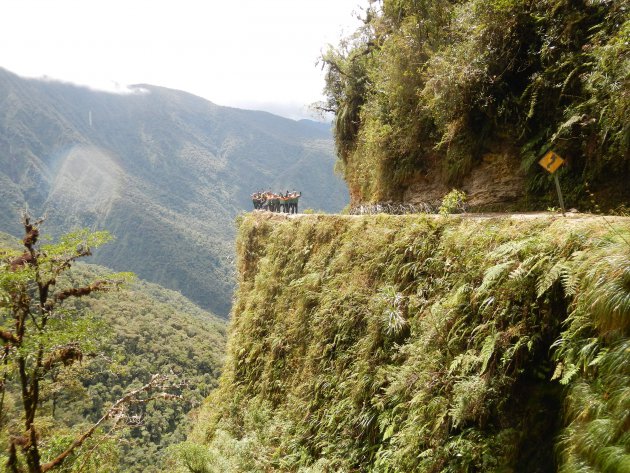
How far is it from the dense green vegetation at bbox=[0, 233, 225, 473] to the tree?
0.09m

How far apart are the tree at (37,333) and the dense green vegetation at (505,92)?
9006mm

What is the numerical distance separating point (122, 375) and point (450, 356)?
1225cm

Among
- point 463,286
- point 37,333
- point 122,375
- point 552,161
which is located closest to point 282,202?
point 122,375

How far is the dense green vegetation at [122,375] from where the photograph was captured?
8.05 m

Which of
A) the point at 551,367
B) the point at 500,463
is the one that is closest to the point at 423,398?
the point at 500,463

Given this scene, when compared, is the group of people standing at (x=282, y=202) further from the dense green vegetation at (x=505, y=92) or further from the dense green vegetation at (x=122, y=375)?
the dense green vegetation at (x=122, y=375)

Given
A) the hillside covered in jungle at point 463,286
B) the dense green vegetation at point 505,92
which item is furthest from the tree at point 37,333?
the dense green vegetation at point 505,92

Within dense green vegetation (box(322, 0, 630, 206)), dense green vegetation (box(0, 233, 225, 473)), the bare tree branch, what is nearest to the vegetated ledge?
the bare tree branch

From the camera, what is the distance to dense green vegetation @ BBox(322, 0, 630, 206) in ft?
20.3

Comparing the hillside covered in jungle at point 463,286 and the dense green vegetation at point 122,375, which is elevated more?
the hillside covered in jungle at point 463,286

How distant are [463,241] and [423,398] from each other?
2.22 m

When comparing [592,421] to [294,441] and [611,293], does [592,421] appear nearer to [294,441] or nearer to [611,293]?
[611,293]

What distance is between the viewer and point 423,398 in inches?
165

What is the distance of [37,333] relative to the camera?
7.07m
